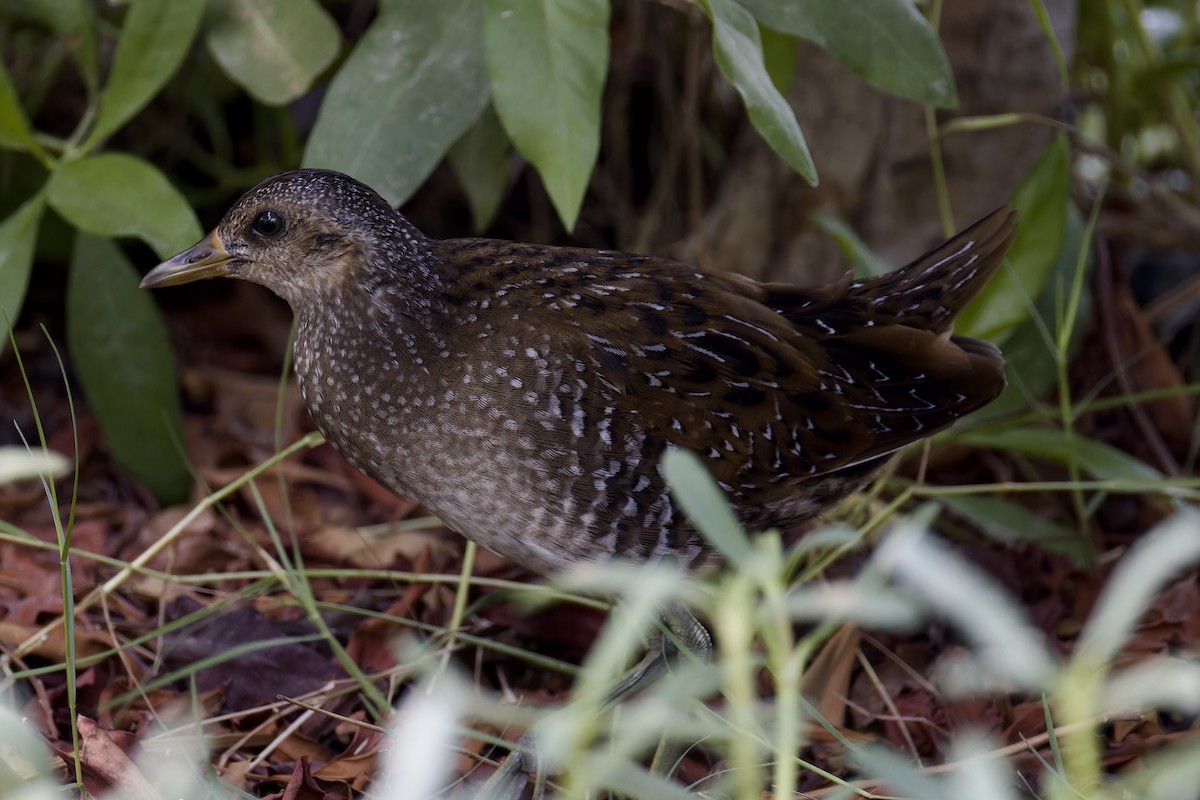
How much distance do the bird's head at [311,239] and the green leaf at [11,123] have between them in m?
0.60

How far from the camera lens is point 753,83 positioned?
195 centimetres

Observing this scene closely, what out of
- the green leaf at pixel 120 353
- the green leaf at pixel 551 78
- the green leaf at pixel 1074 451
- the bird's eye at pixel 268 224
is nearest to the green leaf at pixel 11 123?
the green leaf at pixel 120 353

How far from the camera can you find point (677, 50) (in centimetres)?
335

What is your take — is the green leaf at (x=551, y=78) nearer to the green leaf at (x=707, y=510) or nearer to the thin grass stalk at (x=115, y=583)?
the thin grass stalk at (x=115, y=583)

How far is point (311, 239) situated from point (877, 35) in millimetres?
988

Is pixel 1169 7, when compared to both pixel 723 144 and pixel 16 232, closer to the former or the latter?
pixel 723 144

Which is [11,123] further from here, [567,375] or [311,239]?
[567,375]

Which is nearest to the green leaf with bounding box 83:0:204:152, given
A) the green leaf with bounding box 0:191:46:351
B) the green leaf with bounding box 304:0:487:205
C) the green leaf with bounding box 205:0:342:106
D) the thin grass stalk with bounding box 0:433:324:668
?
the green leaf with bounding box 205:0:342:106

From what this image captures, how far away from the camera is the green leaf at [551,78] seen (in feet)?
6.76

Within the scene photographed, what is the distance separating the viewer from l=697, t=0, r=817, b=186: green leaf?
192cm

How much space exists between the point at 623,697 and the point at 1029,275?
120 centimetres

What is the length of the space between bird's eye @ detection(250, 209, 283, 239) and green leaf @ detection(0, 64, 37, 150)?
68 centimetres

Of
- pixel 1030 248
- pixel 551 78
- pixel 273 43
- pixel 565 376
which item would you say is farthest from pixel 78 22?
pixel 1030 248

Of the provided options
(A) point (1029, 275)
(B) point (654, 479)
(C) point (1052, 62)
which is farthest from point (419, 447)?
(C) point (1052, 62)
